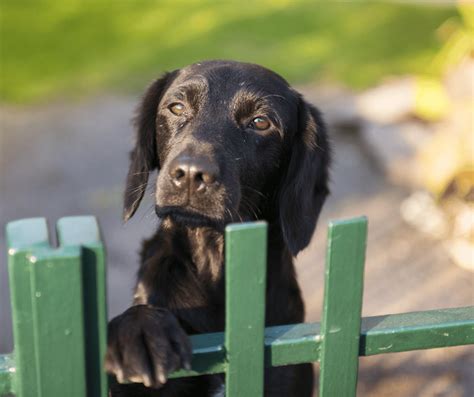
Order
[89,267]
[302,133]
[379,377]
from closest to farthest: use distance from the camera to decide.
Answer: [89,267] < [302,133] < [379,377]

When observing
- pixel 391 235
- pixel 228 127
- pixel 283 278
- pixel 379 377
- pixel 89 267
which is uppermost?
pixel 228 127

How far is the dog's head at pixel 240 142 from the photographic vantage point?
293 centimetres

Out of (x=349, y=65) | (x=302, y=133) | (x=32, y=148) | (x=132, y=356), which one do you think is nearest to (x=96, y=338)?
(x=132, y=356)

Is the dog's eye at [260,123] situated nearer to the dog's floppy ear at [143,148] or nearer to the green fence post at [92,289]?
the dog's floppy ear at [143,148]

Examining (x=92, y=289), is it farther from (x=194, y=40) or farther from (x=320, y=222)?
(x=194, y=40)

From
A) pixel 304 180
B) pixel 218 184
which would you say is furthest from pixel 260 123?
pixel 218 184

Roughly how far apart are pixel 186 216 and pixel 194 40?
6.60 metres

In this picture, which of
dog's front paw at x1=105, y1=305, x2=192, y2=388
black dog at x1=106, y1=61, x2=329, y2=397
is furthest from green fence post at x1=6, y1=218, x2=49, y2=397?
black dog at x1=106, y1=61, x2=329, y2=397

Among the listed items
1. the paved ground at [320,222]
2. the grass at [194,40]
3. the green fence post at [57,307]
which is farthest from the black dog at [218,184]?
the grass at [194,40]

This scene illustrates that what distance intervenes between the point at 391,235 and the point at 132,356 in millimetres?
3975

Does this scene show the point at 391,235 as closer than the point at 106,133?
Yes

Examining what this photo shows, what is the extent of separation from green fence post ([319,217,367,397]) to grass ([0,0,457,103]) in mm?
6248

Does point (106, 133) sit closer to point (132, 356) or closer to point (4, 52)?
point (4, 52)

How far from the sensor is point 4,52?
29.8ft
